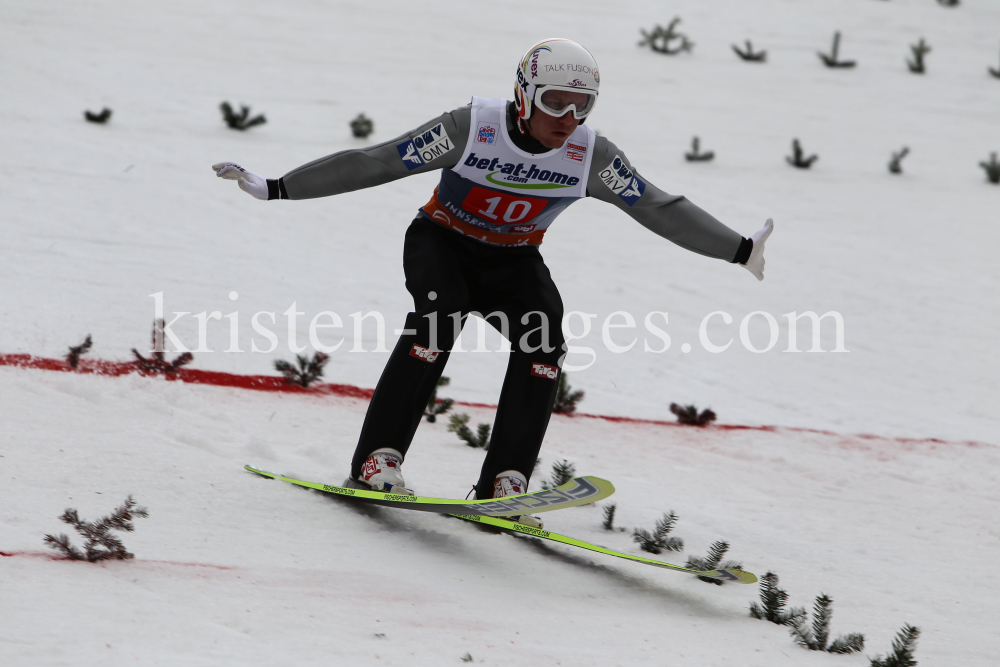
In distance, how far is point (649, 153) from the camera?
14.5m

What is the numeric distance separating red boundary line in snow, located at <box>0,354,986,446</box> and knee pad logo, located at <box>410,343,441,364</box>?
257 cm

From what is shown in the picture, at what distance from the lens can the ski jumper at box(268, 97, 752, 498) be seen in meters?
4.15

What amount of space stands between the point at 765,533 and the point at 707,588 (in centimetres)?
102

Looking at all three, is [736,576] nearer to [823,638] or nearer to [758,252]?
[823,638]

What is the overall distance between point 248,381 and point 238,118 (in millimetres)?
7545

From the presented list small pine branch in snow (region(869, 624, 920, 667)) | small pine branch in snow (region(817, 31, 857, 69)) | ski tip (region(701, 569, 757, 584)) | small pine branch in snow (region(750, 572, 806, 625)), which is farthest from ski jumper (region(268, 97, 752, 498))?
small pine branch in snow (region(817, 31, 857, 69))

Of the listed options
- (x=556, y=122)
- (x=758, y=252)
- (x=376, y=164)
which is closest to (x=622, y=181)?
(x=556, y=122)

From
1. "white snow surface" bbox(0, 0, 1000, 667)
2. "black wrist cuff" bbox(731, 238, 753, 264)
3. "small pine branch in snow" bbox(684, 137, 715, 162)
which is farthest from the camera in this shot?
"small pine branch in snow" bbox(684, 137, 715, 162)

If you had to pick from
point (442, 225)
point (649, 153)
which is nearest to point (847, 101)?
point (649, 153)

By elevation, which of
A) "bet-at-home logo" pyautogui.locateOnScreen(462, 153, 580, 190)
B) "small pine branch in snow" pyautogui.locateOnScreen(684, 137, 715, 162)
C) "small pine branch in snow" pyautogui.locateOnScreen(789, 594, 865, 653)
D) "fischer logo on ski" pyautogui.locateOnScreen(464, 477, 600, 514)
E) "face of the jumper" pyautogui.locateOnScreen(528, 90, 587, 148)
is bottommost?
"small pine branch in snow" pyautogui.locateOnScreen(789, 594, 865, 653)

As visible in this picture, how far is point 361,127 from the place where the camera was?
1355 centimetres

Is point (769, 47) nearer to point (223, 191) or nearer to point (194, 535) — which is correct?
point (223, 191)

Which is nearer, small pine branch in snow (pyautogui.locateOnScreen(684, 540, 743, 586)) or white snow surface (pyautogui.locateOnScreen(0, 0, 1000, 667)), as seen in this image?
white snow surface (pyautogui.locateOnScreen(0, 0, 1000, 667))

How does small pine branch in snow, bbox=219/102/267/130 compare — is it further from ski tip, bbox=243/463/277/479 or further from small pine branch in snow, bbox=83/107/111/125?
ski tip, bbox=243/463/277/479
